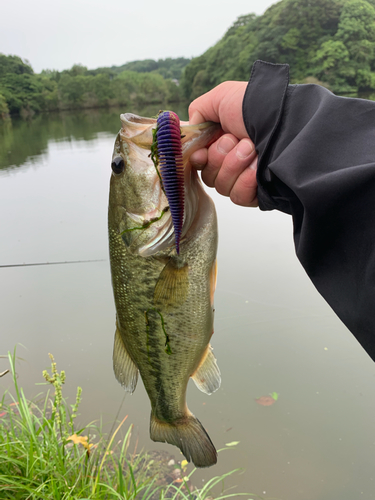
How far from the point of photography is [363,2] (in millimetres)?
42594

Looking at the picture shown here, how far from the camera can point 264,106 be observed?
1.36 m

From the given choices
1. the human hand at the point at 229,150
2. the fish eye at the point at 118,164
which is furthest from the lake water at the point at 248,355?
the fish eye at the point at 118,164

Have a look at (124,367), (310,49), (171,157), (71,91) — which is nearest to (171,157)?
(171,157)

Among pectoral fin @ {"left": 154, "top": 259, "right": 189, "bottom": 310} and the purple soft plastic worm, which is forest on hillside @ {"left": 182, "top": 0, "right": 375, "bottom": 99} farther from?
the purple soft plastic worm

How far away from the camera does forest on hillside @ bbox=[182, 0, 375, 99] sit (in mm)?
37000

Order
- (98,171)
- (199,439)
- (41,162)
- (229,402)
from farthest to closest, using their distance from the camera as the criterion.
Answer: (41,162) → (98,171) → (229,402) → (199,439)

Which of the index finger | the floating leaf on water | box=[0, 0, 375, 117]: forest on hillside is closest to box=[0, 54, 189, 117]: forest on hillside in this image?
box=[0, 0, 375, 117]: forest on hillside

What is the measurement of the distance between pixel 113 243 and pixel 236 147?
0.67m

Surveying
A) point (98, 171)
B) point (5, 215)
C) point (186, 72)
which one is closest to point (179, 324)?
point (5, 215)

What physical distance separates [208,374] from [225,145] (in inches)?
44.5

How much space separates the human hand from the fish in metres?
0.06

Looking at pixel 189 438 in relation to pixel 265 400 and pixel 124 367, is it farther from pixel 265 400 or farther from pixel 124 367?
pixel 265 400

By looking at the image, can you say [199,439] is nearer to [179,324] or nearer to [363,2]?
[179,324]

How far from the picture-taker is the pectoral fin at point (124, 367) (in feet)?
5.65
